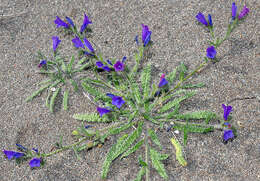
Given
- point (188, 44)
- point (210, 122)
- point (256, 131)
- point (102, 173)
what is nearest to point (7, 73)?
point (102, 173)

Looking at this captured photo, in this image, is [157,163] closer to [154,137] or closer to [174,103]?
[154,137]

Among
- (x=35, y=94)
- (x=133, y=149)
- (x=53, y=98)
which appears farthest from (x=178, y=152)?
(x=35, y=94)

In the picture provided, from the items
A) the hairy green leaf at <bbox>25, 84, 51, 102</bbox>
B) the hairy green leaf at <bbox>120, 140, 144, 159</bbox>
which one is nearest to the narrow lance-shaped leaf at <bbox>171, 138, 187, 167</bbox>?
the hairy green leaf at <bbox>120, 140, 144, 159</bbox>

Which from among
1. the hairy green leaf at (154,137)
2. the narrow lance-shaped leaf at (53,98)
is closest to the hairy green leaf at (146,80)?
the hairy green leaf at (154,137)

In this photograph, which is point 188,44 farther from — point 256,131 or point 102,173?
point 102,173

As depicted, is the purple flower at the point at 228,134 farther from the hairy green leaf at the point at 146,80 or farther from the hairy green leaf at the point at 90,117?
the hairy green leaf at the point at 90,117

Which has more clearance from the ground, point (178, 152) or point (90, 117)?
point (178, 152)

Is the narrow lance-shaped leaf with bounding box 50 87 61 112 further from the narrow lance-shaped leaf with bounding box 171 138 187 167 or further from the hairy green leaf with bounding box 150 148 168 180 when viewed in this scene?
the narrow lance-shaped leaf with bounding box 171 138 187 167

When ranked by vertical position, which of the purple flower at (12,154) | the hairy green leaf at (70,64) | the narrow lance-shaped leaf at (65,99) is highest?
the hairy green leaf at (70,64)
